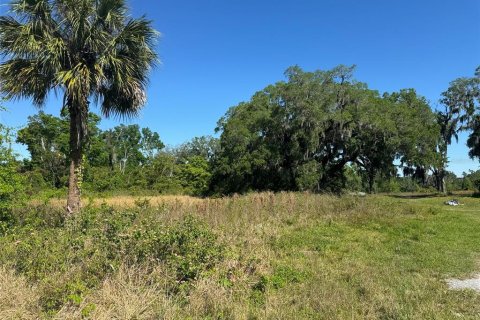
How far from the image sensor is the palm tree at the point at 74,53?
9430 mm

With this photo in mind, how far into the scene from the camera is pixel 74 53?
32.3ft

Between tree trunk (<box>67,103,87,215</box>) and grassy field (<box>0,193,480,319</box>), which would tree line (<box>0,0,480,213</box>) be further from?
grassy field (<box>0,193,480,319</box>)

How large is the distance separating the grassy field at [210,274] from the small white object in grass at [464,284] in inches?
6.4

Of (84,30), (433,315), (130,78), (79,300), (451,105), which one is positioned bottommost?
(433,315)

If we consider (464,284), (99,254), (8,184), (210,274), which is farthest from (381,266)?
(8,184)

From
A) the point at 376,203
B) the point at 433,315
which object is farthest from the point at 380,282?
the point at 376,203

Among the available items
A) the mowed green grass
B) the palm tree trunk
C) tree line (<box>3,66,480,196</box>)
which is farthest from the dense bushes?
tree line (<box>3,66,480,196</box>)

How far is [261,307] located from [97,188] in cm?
3943

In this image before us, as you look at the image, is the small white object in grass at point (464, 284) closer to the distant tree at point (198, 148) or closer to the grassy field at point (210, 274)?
the grassy field at point (210, 274)

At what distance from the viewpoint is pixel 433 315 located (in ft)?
14.7

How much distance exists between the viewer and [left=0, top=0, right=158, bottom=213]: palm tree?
371 inches

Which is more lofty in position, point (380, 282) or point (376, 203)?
point (376, 203)

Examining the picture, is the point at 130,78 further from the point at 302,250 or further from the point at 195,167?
the point at 195,167

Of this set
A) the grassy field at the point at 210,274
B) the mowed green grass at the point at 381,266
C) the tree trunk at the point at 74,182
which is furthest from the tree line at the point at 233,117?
the mowed green grass at the point at 381,266
